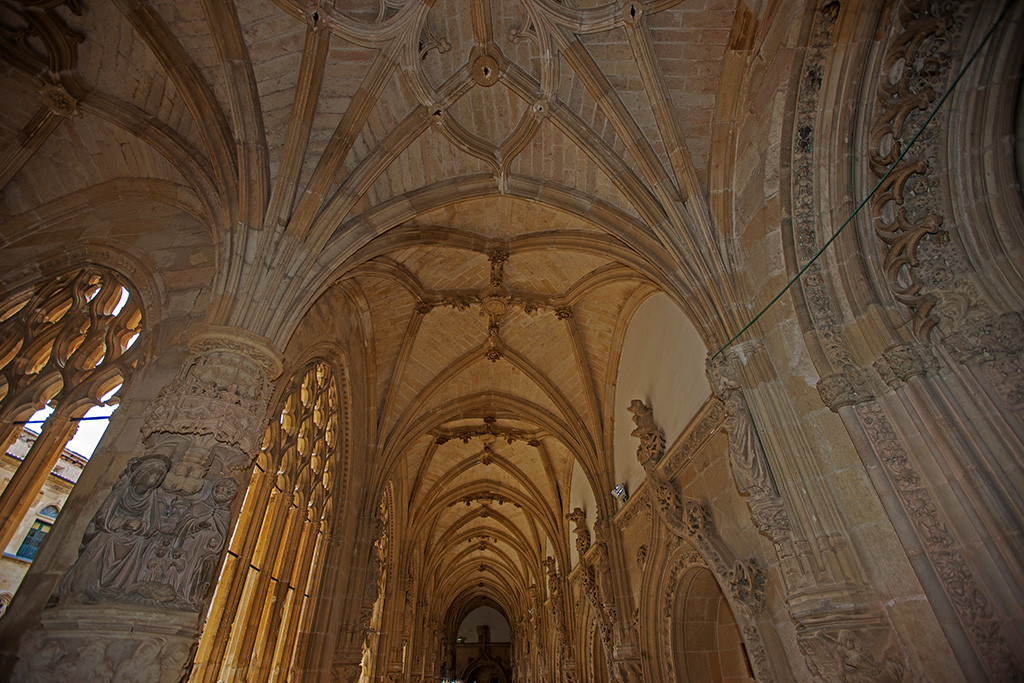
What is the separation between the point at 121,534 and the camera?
3719 mm

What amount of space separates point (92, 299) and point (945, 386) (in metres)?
8.02

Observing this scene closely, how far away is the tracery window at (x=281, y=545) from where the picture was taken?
578 centimetres

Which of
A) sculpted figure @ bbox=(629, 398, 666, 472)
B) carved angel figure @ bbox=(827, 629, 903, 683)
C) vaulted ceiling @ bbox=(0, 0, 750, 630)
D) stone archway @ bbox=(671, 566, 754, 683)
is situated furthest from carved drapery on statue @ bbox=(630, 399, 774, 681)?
vaulted ceiling @ bbox=(0, 0, 750, 630)

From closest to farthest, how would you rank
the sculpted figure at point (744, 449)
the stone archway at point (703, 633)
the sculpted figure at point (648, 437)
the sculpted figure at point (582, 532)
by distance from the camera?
the sculpted figure at point (744, 449)
the stone archway at point (703, 633)
the sculpted figure at point (648, 437)
the sculpted figure at point (582, 532)

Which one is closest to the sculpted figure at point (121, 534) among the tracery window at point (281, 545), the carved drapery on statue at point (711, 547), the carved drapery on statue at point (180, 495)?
the carved drapery on statue at point (180, 495)

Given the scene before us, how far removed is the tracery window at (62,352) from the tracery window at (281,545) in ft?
5.80

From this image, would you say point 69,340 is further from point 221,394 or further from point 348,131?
point 348,131

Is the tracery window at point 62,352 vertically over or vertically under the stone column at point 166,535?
over

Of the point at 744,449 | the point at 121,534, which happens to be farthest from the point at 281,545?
the point at 744,449

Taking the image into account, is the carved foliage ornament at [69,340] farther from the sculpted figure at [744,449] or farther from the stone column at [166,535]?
the sculpted figure at [744,449]

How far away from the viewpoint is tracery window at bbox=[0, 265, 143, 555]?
17.0ft

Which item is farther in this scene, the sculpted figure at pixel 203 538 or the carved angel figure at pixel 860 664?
the sculpted figure at pixel 203 538

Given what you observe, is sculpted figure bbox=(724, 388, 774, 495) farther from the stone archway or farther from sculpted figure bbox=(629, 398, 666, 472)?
sculpted figure bbox=(629, 398, 666, 472)

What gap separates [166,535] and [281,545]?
3.42 m
